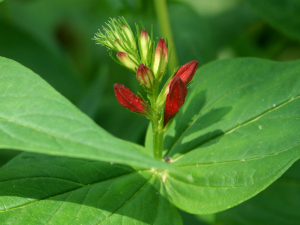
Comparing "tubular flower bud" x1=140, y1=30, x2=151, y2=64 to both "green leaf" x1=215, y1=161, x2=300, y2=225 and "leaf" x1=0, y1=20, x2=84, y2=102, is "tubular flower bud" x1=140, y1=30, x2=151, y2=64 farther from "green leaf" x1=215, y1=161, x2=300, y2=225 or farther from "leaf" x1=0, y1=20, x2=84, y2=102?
"leaf" x1=0, y1=20, x2=84, y2=102

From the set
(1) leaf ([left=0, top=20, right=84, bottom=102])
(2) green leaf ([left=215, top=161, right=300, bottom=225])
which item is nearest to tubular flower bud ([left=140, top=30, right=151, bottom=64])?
(2) green leaf ([left=215, top=161, right=300, bottom=225])

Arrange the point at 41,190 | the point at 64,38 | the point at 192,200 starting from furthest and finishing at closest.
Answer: the point at 64,38 < the point at 192,200 < the point at 41,190

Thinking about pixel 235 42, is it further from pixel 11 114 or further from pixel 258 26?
pixel 11 114

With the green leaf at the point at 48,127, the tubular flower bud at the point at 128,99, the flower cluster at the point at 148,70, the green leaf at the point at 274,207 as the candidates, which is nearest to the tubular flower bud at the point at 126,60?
the flower cluster at the point at 148,70

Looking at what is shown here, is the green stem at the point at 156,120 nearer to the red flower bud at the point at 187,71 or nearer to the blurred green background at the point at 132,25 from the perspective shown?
the red flower bud at the point at 187,71

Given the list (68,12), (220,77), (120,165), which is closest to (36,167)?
(120,165)

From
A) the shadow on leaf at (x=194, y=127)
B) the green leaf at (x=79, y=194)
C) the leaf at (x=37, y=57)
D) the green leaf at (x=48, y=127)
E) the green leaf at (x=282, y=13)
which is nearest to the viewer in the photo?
the green leaf at (x=48, y=127)
